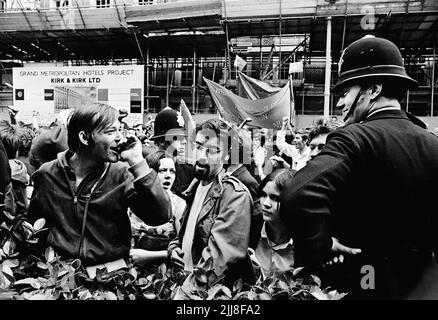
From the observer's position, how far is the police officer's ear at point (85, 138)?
223 cm

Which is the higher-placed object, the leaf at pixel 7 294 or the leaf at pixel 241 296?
the leaf at pixel 241 296

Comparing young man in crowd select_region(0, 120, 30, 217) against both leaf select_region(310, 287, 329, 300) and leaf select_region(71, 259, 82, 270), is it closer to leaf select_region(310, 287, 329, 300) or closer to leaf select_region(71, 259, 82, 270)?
leaf select_region(71, 259, 82, 270)

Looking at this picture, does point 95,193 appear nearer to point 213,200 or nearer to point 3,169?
point 213,200

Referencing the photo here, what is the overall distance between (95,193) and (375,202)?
1326 millimetres

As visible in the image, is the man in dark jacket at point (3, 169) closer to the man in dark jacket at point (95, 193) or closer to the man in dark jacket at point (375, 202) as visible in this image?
Answer: the man in dark jacket at point (95, 193)

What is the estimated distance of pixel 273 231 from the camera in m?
2.45

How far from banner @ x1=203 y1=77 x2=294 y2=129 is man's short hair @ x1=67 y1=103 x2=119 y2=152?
695cm

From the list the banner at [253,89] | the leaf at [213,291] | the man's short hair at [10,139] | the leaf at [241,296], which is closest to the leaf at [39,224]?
the leaf at [213,291]

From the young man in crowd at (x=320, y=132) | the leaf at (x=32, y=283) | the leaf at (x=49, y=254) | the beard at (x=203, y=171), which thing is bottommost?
the leaf at (x=32, y=283)

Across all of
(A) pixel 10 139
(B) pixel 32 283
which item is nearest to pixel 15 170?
(A) pixel 10 139

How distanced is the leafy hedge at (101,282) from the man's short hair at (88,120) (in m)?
0.46

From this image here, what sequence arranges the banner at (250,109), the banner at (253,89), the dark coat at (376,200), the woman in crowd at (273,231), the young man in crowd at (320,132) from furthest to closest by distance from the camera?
1. the banner at (253,89)
2. the banner at (250,109)
3. the young man in crowd at (320,132)
4. the woman in crowd at (273,231)
5. the dark coat at (376,200)

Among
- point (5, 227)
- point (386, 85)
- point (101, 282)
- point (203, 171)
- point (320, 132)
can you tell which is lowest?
point (101, 282)
